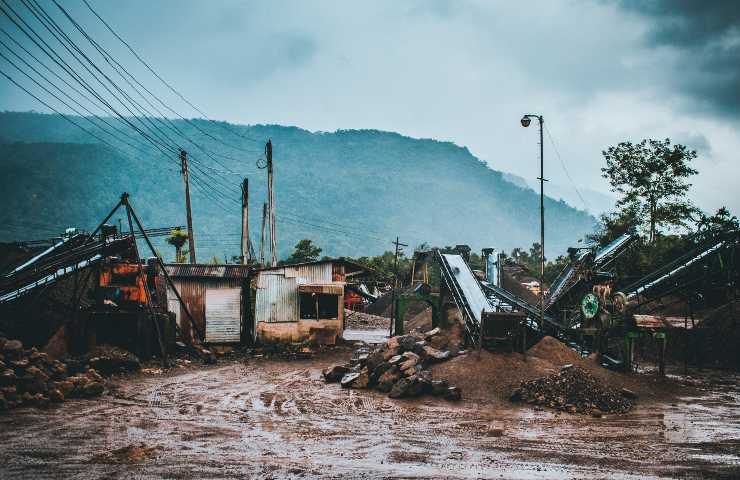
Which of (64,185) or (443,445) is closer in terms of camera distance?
(443,445)

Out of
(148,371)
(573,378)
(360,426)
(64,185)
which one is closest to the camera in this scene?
(360,426)

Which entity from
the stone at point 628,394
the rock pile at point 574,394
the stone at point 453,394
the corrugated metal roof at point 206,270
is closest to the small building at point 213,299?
the corrugated metal roof at point 206,270

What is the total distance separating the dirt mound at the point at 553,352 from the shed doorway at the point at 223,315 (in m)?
14.3

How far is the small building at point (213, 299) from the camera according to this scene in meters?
25.2

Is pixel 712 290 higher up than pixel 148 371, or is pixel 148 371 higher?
pixel 712 290

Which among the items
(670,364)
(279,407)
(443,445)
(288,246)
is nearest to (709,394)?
(670,364)

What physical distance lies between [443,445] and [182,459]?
17.7 feet

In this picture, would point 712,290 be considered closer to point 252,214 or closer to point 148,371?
point 148,371

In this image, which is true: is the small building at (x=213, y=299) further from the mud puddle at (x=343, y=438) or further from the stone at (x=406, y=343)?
the stone at (x=406, y=343)

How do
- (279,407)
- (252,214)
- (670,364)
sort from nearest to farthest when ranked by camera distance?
(279,407) → (670,364) → (252,214)

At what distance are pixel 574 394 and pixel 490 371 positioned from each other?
2989 millimetres

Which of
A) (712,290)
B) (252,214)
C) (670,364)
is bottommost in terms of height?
(670,364)

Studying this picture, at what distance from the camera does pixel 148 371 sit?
19.0 metres

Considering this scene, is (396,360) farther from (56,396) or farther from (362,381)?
(56,396)
